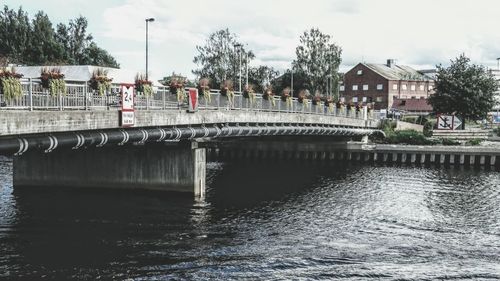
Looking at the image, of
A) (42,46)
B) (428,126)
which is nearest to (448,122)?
(428,126)

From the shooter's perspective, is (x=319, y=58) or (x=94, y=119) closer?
(x=94, y=119)

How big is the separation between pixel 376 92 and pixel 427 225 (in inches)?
3515

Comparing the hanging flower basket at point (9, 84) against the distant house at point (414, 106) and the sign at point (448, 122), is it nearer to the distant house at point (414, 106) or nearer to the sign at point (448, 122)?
the sign at point (448, 122)

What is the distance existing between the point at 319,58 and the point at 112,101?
246 ft

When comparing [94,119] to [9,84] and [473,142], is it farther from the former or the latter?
[473,142]

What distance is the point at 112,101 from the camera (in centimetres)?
2383

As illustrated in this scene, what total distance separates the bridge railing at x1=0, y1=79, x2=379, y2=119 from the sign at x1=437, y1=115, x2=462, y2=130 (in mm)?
23103

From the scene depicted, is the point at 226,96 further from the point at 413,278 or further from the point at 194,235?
the point at 413,278

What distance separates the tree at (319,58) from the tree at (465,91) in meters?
29.4

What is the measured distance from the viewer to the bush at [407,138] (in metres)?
56.8

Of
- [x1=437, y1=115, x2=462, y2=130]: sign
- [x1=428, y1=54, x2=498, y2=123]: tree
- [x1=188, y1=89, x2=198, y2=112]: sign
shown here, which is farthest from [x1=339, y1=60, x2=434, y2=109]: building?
[x1=188, y1=89, x2=198, y2=112]: sign

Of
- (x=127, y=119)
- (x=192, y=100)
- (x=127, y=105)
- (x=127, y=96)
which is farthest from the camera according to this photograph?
(x=192, y=100)

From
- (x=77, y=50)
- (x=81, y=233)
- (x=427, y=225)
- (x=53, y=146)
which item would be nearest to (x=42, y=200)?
(x=81, y=233)

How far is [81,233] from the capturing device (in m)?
22.4
